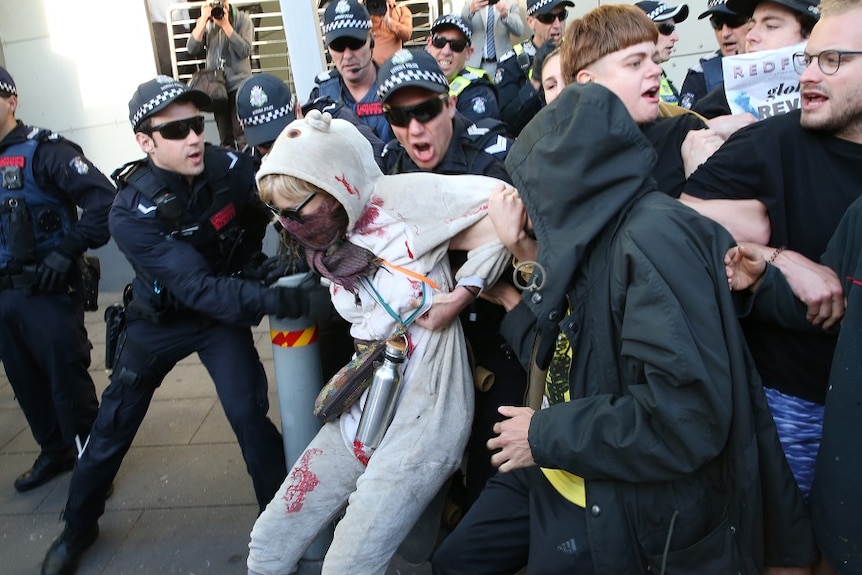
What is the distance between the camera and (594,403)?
164 centimetres

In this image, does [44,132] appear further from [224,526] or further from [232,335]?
[224,526]

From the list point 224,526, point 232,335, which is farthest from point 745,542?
point 224,526

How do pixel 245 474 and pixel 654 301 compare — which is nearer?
pixel 654 301

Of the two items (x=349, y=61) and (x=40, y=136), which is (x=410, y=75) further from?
(x=40, y=136)

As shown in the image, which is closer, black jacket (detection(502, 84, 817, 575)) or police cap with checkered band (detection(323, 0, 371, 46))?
black jacket (detection(502, 84, 817, 575))

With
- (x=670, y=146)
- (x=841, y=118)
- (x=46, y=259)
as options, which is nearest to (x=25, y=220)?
(x=46, y=259)

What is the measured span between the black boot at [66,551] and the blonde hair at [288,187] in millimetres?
2232

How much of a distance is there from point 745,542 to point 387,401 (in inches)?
40.2

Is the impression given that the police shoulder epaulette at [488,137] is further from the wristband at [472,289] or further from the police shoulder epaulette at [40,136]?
the police shoulder epaulette at [40,136]

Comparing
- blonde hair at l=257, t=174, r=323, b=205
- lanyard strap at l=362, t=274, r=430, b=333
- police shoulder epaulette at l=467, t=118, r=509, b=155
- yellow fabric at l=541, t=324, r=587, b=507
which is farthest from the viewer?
police shoulder epaulette at l=467, t=118, r=509, b=155

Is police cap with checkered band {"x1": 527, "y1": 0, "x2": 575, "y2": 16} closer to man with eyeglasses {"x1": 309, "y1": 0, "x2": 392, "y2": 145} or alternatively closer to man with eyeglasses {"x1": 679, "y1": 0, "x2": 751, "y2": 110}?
man with eyeglasses {"x1": 679, "y1": 0, "x2": 751, "y2": 110}

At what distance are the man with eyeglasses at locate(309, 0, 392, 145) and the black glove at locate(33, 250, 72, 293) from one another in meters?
1.60

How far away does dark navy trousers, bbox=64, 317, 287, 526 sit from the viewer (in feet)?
10.3

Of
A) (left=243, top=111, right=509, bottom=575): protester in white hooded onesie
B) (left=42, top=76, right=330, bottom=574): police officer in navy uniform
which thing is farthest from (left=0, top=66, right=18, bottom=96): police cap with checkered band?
(left=243, top=111, right=509, bottom=575): protester in white hooded onesie
